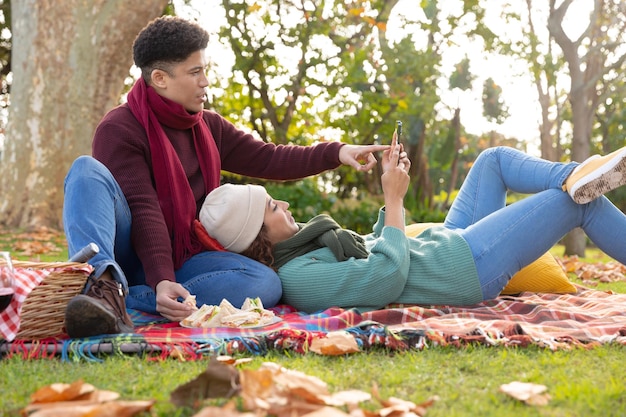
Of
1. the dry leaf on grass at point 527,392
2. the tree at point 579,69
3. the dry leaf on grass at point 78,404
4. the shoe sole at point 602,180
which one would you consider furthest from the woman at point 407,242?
the tree at point 579,69

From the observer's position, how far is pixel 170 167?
10.4ft

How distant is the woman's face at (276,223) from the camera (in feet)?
10.5

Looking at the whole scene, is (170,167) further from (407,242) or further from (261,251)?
(407,242)

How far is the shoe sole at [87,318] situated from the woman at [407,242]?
2.73ft

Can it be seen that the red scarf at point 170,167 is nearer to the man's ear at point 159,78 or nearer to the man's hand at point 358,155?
the man's ear at point 159,78

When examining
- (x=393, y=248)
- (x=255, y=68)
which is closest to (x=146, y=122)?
(x=393, y=248)

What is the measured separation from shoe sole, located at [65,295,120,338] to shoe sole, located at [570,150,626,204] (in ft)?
6.34

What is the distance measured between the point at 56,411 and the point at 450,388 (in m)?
0.99

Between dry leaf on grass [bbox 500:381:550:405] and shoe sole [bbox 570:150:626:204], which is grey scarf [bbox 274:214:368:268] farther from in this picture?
dry leaf on grass [bbox 500:381:550:405]

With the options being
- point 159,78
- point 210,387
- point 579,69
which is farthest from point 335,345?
point 579,69

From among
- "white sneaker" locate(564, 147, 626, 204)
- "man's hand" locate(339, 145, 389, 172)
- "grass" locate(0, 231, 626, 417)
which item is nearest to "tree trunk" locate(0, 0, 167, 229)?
"man's hand" locate(339, 145, 389, 172)

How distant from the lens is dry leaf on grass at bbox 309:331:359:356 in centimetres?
230

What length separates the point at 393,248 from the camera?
9.64 feet

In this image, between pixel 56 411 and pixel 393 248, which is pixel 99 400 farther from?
pixel 393 248
